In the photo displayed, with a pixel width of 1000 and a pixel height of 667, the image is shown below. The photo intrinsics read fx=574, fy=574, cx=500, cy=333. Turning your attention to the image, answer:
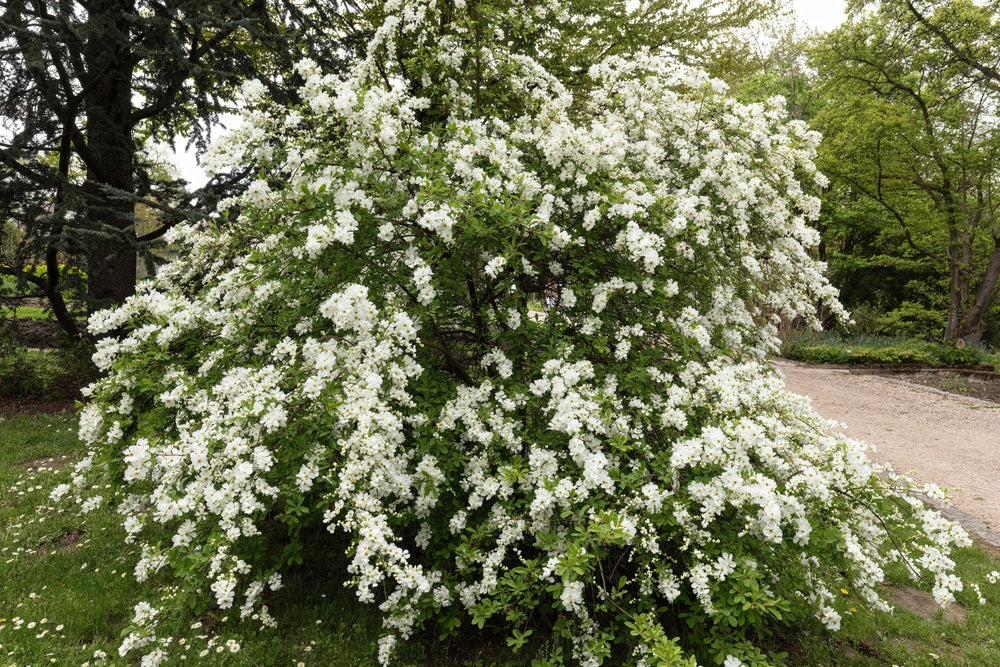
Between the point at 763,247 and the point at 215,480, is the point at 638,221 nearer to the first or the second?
the point at 763,247

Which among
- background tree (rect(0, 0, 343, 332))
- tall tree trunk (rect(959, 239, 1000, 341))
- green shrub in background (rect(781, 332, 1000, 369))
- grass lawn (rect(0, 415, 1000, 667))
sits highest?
background tree (rect(0, 0, 343, 332))

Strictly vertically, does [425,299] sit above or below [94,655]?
above

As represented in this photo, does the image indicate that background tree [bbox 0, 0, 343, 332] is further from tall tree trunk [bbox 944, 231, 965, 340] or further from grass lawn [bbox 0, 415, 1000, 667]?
tall tree trunk [bbox 944, 231, 965, 340]

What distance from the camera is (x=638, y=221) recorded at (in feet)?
12.3

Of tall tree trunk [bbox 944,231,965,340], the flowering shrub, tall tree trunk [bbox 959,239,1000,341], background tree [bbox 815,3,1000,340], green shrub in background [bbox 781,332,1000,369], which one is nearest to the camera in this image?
the flowering shrub

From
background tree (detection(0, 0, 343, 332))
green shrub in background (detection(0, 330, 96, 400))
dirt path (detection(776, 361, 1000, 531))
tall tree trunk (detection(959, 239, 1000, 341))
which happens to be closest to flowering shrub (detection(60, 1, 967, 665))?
dirt path (detection(776, 361, 1000, 531))

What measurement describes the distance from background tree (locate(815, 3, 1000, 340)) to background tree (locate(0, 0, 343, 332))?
555 inches

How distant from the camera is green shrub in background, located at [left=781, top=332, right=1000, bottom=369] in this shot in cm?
1474

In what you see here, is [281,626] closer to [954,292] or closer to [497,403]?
[497,403]

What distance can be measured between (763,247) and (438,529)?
3.45 m

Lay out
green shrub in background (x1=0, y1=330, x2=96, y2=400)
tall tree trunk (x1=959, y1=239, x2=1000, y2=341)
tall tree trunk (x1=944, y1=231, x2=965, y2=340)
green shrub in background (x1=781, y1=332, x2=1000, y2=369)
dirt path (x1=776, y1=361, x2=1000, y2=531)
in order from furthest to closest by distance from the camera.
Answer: tall tree trunk (x1=944, y1=231, x2=965, y2=340), tall tree trunk (x1=959, y1=239, x2=1000, y2=341), green shrub in background (x1=781, y1=332, x2=1000, y2=369), green shrub in background (x1=0, y1=330, x2=96, y2=400), dirt path (x1=776, y1=361, x2=1000, y2=531)

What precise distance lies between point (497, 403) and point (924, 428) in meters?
9.23

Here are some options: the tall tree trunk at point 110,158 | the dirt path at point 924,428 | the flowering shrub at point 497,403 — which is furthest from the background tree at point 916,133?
the tall tree trunk at point 110,158

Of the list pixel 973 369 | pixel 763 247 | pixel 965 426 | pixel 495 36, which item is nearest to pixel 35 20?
pixel 495 36
